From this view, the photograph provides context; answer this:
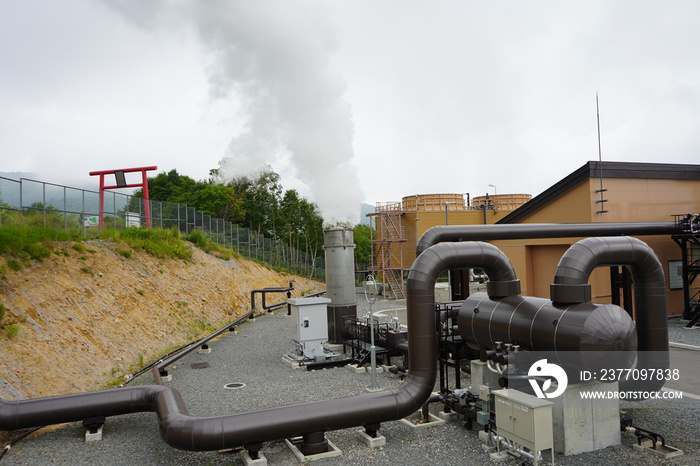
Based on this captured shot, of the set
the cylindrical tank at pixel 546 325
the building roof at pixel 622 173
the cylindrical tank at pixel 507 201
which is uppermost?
the cylindrical tank at pixel 507 201

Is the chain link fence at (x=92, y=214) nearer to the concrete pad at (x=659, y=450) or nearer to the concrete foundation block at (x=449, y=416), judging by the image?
the concrete foundation block at (x=449, y=416)

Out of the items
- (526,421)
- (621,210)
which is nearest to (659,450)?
(526,421)

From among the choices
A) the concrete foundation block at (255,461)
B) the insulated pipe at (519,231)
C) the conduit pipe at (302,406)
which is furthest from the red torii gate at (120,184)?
the concrete foundation block at (255,461)

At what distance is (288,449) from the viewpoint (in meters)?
9.88

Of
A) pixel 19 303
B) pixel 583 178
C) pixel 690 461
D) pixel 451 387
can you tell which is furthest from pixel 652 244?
pixel 19 303

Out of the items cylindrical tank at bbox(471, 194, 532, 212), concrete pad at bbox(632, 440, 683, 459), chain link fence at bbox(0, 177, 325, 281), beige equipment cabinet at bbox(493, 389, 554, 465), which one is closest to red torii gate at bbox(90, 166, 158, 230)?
chain link fence at bbox(0, 177, 325, 281)

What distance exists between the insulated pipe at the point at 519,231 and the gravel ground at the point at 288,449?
4665 millimetres

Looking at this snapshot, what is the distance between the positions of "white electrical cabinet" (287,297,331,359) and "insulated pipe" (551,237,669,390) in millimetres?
9763

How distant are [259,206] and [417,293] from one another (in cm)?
4983

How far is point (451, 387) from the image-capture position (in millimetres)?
13766

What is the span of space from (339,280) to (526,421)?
12577 mm

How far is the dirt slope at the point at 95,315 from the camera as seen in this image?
46.2 feet

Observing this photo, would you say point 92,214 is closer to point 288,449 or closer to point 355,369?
point 355,369

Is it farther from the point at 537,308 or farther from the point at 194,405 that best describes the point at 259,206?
the point at 537,308
